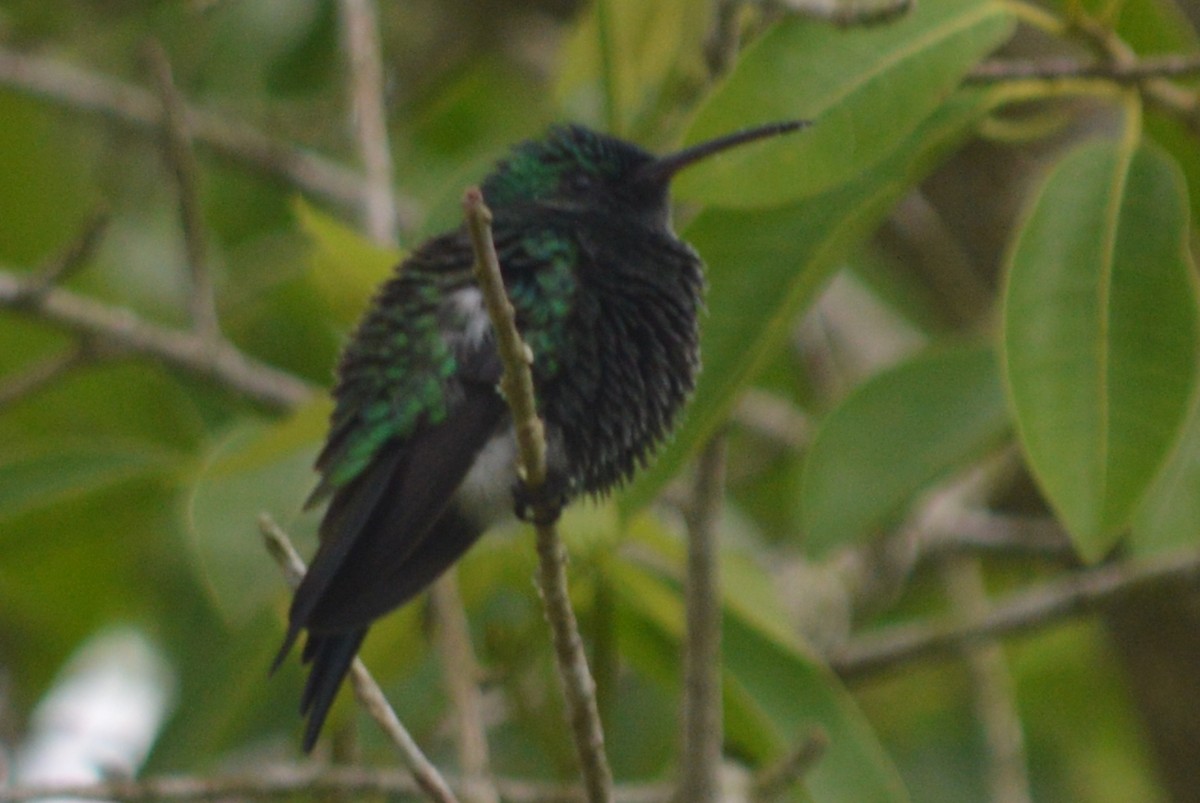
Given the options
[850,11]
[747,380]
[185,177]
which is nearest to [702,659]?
[747,380]

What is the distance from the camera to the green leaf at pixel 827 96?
8.62 feet

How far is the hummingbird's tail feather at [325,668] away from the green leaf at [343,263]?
2.46 ft

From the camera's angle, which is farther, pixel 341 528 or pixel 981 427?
pixel 981 427

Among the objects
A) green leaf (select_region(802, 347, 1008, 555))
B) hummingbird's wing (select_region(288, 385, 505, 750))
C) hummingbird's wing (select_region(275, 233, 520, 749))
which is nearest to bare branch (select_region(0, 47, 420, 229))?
green leaf (select_region(802, 347, 1008, 555))

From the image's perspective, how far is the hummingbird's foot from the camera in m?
2.17

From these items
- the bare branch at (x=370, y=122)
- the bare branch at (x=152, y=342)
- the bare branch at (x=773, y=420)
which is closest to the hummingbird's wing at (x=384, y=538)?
the bare branch at (x=370, y=122)

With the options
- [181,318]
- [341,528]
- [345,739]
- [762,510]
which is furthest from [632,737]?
[341,528]

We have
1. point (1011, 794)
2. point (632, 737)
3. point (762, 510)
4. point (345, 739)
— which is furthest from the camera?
point (762, 510)

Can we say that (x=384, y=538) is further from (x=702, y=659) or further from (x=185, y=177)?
(x=185, y=177)

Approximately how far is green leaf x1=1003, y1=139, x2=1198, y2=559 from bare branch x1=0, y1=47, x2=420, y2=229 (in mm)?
2451

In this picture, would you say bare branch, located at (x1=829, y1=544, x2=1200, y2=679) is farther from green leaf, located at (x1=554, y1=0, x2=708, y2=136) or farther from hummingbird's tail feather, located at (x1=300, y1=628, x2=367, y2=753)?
hummingbird's tail feather, located at (x1=300, y1=628, x2=367, y2=753)

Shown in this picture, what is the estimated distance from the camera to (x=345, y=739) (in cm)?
345

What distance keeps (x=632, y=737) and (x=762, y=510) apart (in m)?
1.13

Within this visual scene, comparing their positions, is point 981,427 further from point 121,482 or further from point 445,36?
point 445,36
